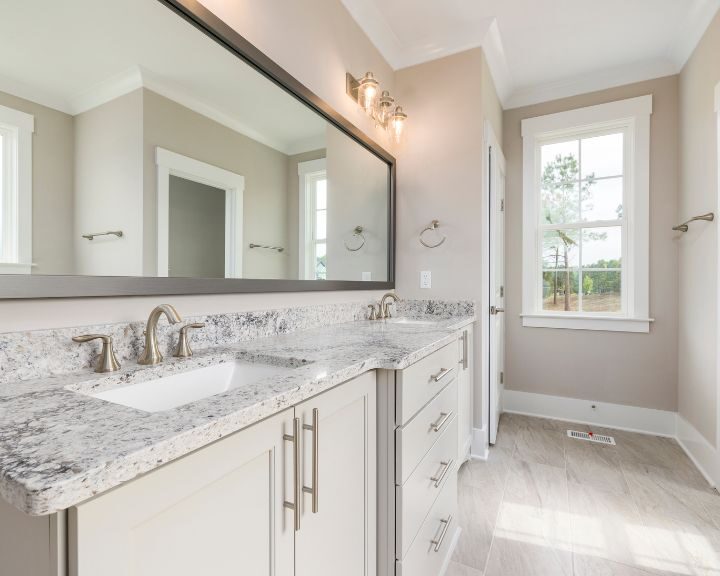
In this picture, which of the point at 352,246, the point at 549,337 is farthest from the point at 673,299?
the point at 352,246

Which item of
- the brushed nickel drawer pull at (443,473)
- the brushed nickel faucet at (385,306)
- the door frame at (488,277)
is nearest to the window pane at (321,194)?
the brushed nickel faucet at (385,306)

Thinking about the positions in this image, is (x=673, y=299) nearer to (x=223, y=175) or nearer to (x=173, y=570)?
(x=223, y=175)

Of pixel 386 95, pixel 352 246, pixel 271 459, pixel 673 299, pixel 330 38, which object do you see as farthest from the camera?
pixel 673 299

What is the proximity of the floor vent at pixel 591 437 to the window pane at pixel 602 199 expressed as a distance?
1576 mm

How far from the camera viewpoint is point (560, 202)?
299cm

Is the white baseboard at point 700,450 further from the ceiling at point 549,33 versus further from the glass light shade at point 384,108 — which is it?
the glass light shade at point 384,108

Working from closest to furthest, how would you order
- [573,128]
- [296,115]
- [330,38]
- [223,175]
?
[223,175] → [296,115] → [330,38] → [573,128]

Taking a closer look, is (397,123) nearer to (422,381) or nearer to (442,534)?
(422,381)

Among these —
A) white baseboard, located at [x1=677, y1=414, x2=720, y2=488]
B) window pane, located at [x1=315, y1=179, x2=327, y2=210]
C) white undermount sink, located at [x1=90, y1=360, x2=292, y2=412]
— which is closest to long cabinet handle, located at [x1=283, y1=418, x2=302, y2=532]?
white undermount sink, located at [x1=90, y1=360, x2=292, y2=412]

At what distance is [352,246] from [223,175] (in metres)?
0.88

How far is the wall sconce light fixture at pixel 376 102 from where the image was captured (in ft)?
6.49

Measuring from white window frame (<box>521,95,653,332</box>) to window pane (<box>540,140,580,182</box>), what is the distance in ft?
0.17

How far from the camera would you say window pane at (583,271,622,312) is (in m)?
2.81

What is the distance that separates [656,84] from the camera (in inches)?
104
